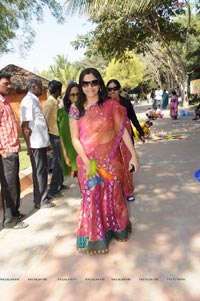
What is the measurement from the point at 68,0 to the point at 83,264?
4.88 m

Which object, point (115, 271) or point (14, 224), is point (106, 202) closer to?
point (115, 271)

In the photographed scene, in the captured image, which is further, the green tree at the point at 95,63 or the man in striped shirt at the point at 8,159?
the green tree at the point at 95,63

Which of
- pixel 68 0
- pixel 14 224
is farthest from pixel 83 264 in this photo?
pixel 68 0

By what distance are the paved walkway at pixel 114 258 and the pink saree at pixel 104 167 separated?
0.19 meters

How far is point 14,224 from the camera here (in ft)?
12.6

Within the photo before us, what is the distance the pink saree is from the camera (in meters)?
2.97

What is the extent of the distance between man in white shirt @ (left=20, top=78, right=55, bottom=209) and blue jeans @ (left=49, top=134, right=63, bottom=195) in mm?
482

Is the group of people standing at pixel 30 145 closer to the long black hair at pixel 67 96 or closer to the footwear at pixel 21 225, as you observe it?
the footwear at pixel 21 225

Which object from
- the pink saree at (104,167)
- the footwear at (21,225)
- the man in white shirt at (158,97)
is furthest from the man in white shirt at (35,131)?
the man in white shirt at (158,97)

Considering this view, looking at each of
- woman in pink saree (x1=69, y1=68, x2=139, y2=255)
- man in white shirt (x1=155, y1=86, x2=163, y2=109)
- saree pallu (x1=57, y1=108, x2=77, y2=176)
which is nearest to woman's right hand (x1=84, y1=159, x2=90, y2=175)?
woman in pink saree (x1=69, y1=68, x2=139, y2=255)

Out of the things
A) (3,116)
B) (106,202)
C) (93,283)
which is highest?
(3,116)

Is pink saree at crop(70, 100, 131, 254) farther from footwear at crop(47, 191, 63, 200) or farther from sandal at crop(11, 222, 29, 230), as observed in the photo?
footwear at crop(47, 191, 63, 200)

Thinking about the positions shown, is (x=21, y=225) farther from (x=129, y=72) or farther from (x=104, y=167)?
(x=129, y=72)

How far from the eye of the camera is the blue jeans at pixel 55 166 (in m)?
4.82
